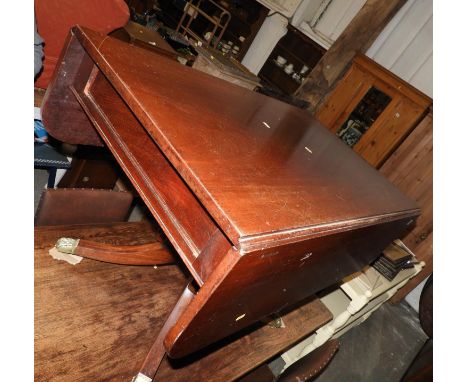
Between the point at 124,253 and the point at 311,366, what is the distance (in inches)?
33.0

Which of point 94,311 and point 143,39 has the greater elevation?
point 143,39

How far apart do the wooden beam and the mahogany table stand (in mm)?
2526

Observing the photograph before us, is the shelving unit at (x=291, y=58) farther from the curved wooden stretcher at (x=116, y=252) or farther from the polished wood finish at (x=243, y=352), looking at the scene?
the curved wooden stretcher at (x=116, y=252)

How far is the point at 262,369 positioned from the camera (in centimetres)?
143


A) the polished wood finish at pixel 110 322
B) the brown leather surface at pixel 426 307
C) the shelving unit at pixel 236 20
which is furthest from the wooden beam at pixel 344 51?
the shelving unit at pixel 236 20

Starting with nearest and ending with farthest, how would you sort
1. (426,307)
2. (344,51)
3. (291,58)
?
(344,51) < (426,307) < (291,58)

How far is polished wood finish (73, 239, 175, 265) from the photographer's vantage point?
111 cm

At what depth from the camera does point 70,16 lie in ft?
7.68

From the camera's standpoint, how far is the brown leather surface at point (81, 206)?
117 cm

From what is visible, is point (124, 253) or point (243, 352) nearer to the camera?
point (124, 253)

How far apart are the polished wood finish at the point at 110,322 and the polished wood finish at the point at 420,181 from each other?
2.94 m

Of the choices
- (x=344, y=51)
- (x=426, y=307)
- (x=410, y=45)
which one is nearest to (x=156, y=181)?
(x=344, y=51)

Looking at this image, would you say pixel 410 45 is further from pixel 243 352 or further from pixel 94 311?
pixel 94 311
